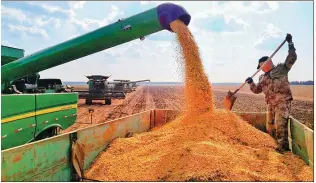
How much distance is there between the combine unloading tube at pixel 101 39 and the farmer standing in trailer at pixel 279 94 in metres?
2.04

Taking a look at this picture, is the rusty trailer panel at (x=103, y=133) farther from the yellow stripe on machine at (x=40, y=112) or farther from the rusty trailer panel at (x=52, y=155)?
the yellow stripe on machine at (x=40, y=112)

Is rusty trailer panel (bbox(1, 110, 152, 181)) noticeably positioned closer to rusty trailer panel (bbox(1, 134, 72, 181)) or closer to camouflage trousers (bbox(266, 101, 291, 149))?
rusty trailer panel (bbox(1, 134, 72, 181))

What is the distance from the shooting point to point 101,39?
5.53 meters

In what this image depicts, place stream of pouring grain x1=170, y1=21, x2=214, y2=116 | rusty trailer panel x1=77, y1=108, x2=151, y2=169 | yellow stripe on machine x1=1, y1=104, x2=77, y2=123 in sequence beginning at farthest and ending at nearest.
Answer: stream of pouring grain x1=170, y1=21, x2=214, y2=116, rusty trailer panel x1=77, y1=108, x2=151, y2=169, yellow stripe on machine x1=1, y1=104, x2=77, y2=123

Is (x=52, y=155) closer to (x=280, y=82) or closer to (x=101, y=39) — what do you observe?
(x=101, y=39)

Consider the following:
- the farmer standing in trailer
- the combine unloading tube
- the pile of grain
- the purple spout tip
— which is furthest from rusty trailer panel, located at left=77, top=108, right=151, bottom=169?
the farmer standing in trailer

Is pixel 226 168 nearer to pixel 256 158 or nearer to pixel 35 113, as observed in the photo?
pixel 256 158

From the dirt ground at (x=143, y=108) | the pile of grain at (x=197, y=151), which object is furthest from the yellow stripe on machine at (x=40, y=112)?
the dirt ground at (x=143, y=108)

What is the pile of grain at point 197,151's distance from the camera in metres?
4.14

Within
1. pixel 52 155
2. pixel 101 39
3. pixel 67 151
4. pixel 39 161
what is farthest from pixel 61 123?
pixel 39 161

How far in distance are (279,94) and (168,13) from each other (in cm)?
272

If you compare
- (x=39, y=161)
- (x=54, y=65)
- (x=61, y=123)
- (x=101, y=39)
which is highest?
(x=101, y=39)

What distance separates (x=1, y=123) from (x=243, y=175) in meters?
3.26

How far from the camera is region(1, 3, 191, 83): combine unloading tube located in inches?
206
